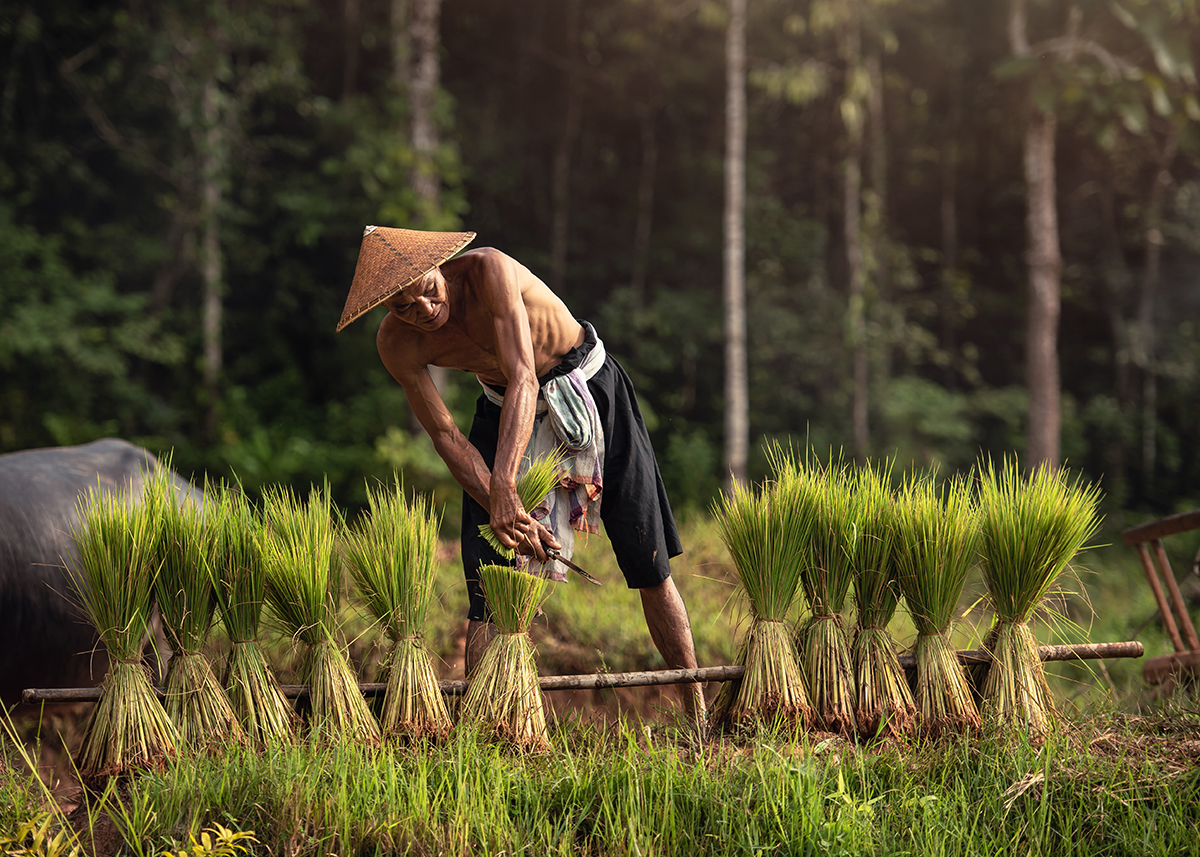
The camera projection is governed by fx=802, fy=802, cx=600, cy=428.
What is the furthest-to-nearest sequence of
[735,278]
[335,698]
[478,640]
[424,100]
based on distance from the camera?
[735,278]
[424,100]
[478,640]
[335,698]

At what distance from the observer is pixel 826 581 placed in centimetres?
261

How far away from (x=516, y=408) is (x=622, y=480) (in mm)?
598

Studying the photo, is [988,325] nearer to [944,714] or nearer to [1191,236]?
[1191,236]

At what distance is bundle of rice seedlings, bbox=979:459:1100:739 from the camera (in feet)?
8.13

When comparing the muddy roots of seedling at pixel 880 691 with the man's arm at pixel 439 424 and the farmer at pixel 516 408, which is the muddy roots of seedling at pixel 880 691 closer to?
the farmer at pixel 516 408

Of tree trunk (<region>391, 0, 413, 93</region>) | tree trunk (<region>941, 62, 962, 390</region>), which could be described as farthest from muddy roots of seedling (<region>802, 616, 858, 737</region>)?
tree trunk (<region>941, 62, 962, 390</region>)

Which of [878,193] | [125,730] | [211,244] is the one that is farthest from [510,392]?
[878,193]

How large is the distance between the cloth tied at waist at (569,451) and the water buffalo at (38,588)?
1367mm

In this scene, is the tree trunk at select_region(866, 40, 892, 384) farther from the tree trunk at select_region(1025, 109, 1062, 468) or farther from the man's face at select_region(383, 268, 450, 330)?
the man's face at select_region(383, 268, 450, 330)

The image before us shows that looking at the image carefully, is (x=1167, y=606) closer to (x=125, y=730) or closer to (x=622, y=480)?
(x=622, y=480)

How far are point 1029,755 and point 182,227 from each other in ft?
43.2

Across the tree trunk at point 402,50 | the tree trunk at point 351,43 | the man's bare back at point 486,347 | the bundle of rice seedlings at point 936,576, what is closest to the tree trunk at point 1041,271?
the tree trunk at point 402,50

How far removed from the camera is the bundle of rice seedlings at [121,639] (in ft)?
7.21

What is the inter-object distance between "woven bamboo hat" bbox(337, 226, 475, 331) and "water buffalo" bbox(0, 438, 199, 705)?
122 cm
